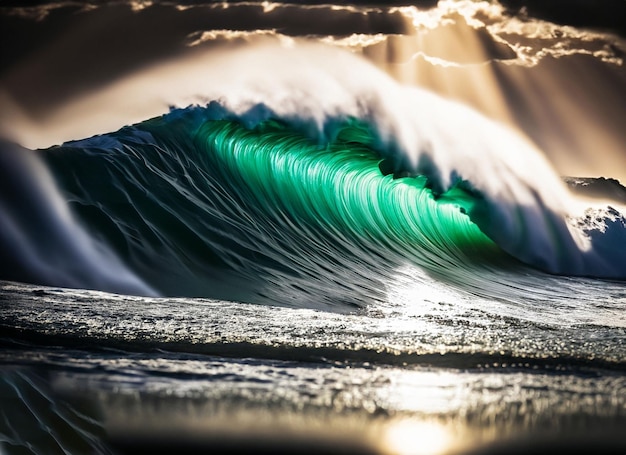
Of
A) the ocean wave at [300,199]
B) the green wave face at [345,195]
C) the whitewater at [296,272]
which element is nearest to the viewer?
the whitewater at [296,272]

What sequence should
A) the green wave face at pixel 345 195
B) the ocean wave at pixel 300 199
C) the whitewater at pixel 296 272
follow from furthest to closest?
1. the green wave face at pixel 345 195
2. the ocean wave at pixel 300 199
3. the whitewater at pixel 296 272

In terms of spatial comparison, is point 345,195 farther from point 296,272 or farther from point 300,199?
point 296,272

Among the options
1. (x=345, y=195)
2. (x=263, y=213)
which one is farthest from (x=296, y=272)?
(x=345, y=195)

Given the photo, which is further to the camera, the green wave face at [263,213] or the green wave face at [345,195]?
the green wave face at [345,195]

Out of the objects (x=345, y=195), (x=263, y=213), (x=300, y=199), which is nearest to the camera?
(x=263, y=213)

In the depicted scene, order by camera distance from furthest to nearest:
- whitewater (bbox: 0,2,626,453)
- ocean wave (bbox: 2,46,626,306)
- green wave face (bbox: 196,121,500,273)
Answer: green wave face (bbox: 196,121,500,273)
ocean wave (bbox: 2,46,626,306)
whitewater (bbox: 0,2,626,453)

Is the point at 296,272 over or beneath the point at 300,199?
beneath

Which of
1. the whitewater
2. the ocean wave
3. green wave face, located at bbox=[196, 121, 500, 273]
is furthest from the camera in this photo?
green wave face, located at bbox=[196, 121, 500, 273]

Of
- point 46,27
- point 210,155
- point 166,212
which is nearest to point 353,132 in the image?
point 210,155

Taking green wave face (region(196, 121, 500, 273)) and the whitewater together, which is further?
green wave face (region(196, 121, 500, 273))
